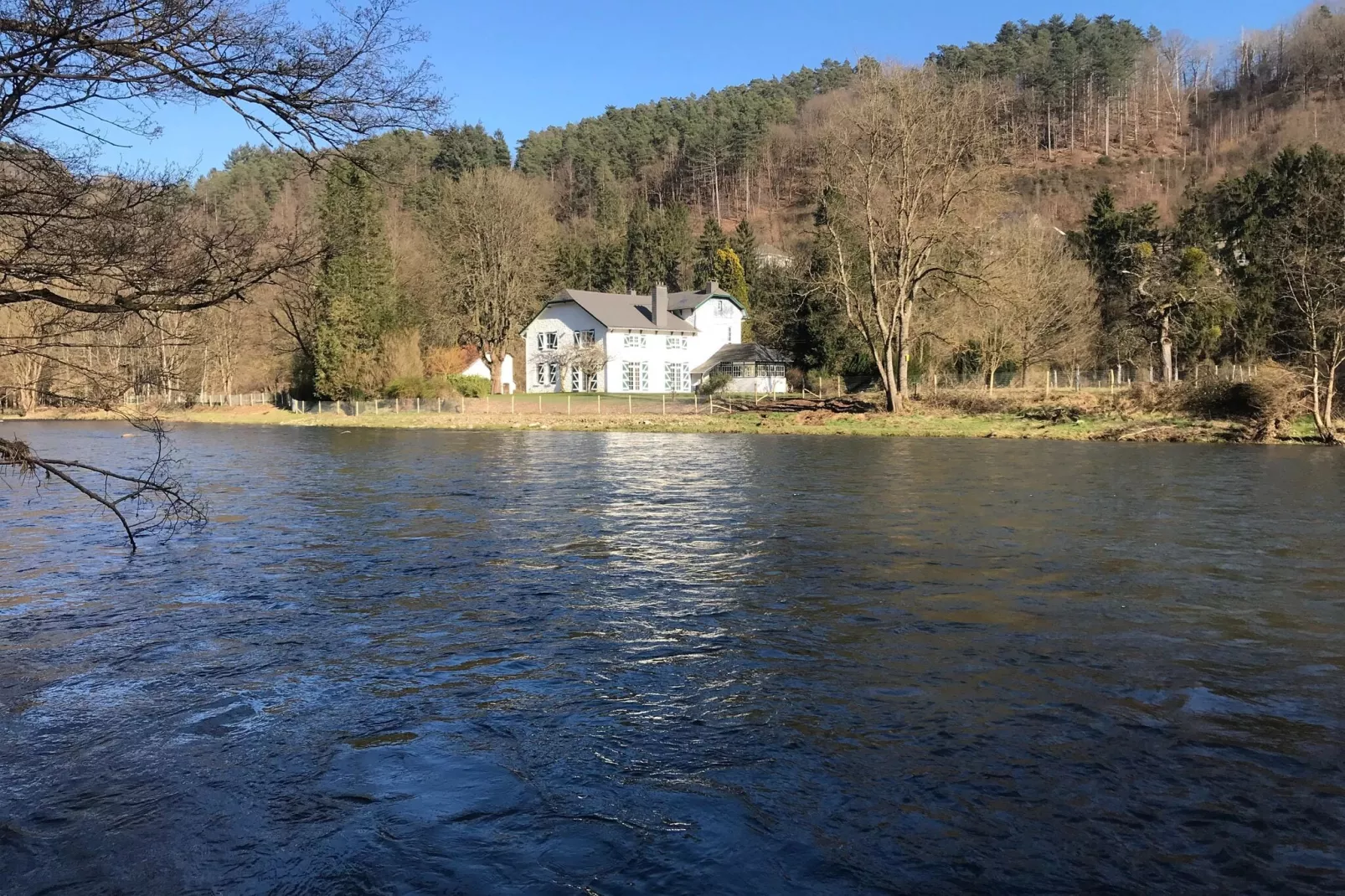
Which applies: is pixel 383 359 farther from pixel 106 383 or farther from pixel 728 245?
pixel 106 383

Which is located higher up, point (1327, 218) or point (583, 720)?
point (1327, 218)

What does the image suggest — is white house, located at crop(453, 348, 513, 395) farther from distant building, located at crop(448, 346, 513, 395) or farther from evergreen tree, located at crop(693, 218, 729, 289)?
evergreen tree, located at crop(693, 218, 729, 289)

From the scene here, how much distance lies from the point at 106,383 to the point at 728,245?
86361mm

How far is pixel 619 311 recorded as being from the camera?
7438cm

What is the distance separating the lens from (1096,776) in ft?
A: 18.5

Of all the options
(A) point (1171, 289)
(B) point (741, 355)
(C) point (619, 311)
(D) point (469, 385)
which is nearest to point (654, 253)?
(C) point (619, 311)

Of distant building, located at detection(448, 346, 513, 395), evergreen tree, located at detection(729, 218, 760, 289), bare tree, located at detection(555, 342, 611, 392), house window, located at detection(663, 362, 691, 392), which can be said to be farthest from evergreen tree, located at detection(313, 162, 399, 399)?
evergreen tree, located at detection(729, 218, 760, 289)

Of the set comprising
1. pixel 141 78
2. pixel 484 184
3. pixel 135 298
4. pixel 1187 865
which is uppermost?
pixel 484 184

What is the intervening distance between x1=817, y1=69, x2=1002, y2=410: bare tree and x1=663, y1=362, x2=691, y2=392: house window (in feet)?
101

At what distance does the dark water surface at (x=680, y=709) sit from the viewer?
4816 millimetres

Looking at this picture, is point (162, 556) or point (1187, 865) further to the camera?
point (162, 556)

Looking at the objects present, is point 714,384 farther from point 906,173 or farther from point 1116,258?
point 1116,258

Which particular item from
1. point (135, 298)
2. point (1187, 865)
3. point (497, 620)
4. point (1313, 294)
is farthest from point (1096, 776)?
point (1313, 294)

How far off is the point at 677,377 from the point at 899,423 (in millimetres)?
37387
